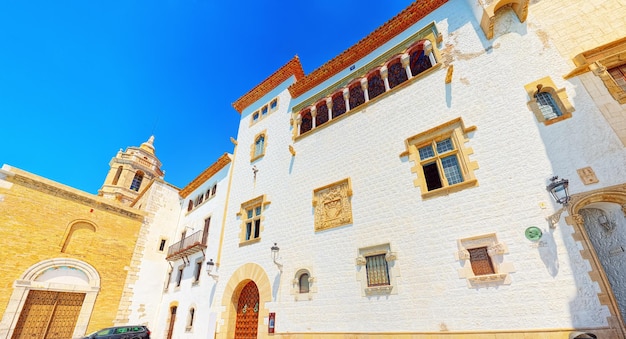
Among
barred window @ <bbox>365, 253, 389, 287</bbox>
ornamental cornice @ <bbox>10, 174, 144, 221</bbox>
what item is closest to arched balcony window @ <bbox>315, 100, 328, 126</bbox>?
barred window @ <bbox>365, 253, 389, 287</bbox>

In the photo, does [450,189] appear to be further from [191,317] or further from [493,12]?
[191,317]

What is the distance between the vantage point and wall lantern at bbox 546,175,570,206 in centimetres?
538

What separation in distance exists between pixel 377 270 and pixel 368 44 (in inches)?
366

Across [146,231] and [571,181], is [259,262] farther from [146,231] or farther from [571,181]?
[146,231]

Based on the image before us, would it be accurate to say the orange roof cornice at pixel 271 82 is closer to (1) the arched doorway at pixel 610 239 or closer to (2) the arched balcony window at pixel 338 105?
(2) the arched balcony window at pixel 338 105

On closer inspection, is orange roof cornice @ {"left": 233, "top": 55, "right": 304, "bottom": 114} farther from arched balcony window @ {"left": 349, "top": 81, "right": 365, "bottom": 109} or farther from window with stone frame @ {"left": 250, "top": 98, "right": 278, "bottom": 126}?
arched balcony window @ {"left": 349, "top": 81, "right": 365, "bottom": 109}

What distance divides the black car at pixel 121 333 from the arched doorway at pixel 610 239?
1734cm

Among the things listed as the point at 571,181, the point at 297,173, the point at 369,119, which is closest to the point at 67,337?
the point at 297,173

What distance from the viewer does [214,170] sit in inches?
688

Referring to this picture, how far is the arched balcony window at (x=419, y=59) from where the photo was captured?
31.3 feet

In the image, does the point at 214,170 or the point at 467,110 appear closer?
the point at 467,110

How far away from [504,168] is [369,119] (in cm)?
472

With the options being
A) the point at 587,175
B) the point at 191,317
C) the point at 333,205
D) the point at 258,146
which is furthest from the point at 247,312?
the point at 587,175

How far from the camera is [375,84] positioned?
1073cm
